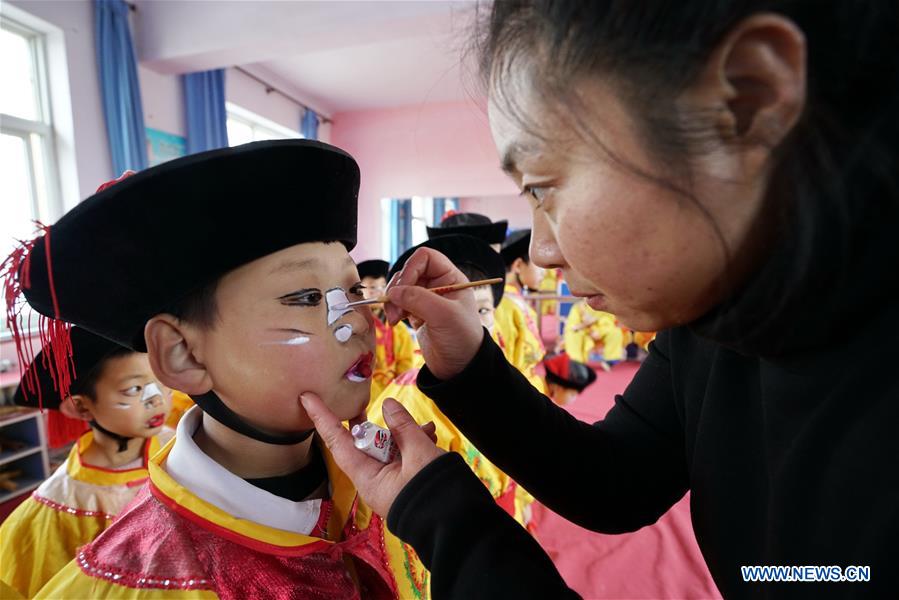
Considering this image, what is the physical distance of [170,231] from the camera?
0.56 meters

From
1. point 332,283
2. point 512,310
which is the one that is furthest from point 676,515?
point 332,283

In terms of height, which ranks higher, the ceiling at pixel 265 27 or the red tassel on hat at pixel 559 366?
the ceiling at pixel 265 27

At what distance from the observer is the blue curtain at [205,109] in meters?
3.44

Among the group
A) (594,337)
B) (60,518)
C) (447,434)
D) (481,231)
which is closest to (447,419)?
(447,434)

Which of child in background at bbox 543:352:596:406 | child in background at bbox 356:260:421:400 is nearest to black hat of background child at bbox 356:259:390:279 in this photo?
child in background at bbox 356:260:421:400

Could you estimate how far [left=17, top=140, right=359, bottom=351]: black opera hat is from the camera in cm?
53

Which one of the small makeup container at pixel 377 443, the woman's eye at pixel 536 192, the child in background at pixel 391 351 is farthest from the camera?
the child in background at pixel 391 351

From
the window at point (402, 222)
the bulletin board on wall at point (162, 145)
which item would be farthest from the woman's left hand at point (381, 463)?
the window at point (402, 222)

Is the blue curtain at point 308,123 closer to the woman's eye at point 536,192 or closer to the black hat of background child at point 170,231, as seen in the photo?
the black hat of background child at point 170,231

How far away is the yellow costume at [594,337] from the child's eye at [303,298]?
314 cm

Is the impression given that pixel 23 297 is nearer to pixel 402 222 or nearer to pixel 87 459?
pixel 87 459

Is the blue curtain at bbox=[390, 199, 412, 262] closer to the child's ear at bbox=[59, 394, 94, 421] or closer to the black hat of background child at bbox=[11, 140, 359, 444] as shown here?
the child's ear at bbox=[59, 394, 94, 421]

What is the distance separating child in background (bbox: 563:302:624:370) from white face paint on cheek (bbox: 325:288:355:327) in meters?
3.12

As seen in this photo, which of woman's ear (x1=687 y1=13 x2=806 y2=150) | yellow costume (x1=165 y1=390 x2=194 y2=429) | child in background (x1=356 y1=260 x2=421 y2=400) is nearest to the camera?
woman's ear (x1=687 y1=13 x2=806 y2=150)
